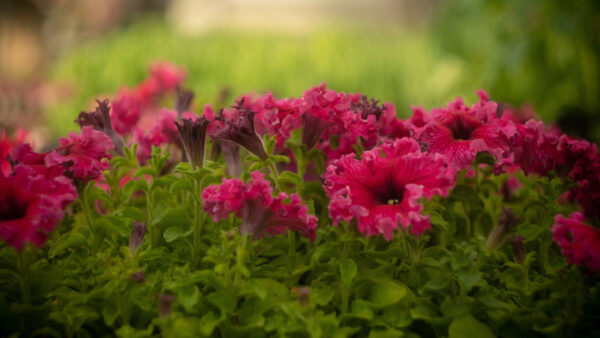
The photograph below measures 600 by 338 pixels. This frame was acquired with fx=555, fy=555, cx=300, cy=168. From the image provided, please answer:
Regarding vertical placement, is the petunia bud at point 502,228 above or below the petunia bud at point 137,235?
below

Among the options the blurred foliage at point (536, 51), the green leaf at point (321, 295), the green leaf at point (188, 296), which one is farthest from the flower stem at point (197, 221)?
the blurred foliage at point (536, 51)

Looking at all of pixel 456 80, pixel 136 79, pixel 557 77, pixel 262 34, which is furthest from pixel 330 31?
pixel 557 77

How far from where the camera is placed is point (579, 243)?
886 mm

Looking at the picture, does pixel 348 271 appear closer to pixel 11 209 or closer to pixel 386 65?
pixel 11 209

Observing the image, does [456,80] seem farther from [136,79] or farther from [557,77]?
[136,79]

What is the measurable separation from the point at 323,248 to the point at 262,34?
19.0 feet

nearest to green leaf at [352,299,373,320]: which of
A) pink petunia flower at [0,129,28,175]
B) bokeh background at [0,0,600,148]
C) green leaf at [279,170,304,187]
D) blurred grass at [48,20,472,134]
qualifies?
green leaf at [279,170,304,187]

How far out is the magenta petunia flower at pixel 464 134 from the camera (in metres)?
0.95

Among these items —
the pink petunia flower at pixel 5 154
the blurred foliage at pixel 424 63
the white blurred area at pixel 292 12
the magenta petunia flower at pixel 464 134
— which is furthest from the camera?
the white blurred area at pixel 292 12

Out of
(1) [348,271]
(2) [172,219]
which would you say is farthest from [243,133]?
(1) [348,271]

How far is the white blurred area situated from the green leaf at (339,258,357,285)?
345 inches

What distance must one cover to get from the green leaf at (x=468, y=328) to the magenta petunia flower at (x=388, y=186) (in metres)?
0.16

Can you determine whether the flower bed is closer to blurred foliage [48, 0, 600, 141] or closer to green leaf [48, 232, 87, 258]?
green leaf [48, 232, 87, 258]

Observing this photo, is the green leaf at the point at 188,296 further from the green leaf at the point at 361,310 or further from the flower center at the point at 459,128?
the flower center at the point at 459,128
